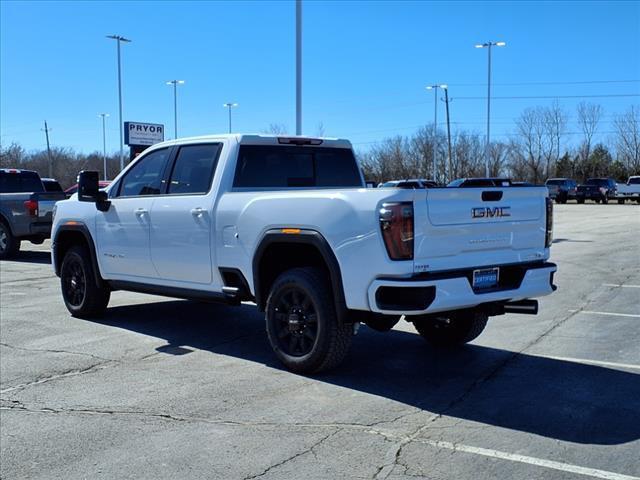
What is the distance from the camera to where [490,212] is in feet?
18.4

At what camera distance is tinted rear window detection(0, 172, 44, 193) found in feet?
58.5

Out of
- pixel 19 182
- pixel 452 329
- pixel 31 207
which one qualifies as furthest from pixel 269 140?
pixel 19 182

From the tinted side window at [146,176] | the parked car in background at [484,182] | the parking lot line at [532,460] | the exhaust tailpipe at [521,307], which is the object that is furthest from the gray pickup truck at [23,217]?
the parking lot line at [532,460]

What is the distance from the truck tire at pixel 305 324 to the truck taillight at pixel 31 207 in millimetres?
11495

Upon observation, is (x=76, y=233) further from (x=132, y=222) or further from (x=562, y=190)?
(x=562, y=190)

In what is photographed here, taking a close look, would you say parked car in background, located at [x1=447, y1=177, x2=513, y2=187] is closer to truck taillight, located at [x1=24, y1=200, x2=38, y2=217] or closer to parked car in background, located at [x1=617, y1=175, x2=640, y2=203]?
truck taillight, located at [x1=24, y1=200, x2=38, y2=217]

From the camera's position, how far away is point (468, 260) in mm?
5504

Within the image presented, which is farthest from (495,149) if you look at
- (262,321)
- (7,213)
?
(262,321)

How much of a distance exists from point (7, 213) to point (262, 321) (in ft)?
33.2

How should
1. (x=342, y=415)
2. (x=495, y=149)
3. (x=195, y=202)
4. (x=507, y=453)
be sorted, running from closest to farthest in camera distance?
(x=507, y=453), (x=342, y=415), (x=195, y=202), (x=495, y=149)

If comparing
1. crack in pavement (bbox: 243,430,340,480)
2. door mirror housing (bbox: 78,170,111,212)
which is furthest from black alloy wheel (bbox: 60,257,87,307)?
crack in pavement (bbox: 243,430,340,480)

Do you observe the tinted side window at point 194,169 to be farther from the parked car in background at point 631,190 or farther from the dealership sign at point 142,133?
the parked car in background at point 631,190

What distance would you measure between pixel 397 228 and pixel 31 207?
12965 millimetres

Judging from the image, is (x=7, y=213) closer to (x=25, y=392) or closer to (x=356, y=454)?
(x=25, y=392)
